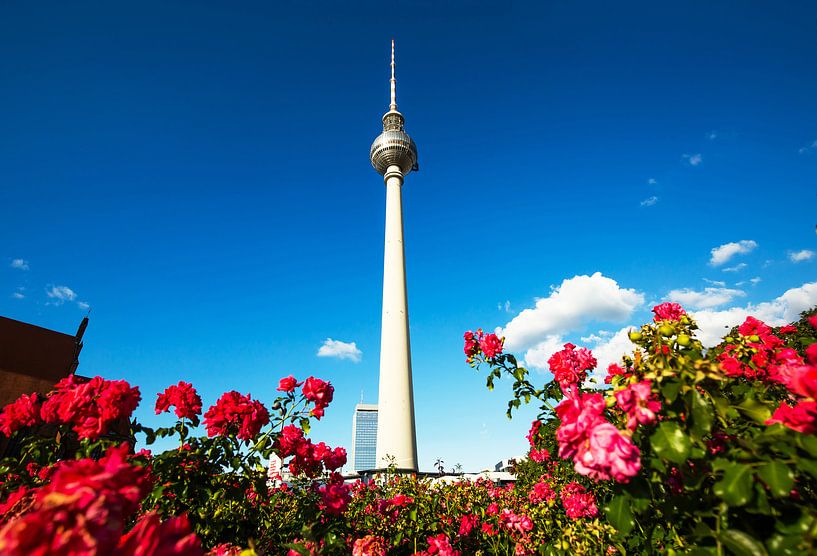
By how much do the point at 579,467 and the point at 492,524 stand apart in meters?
5.00

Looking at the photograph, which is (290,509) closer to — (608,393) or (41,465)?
(41,465)

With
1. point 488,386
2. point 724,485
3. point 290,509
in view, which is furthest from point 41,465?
point 724,485

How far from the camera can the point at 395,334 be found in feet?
98.9

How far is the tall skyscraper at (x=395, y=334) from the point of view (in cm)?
2709

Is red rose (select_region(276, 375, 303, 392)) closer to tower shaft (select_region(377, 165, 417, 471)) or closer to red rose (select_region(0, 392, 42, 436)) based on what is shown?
red rose (select_region(0, 392, 42, 436))

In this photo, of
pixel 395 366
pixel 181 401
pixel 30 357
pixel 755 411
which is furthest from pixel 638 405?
pixel 395 366

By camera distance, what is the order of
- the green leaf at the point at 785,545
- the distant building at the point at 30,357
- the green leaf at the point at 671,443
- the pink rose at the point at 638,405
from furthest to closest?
the distant building at the point at 30,357 → the pink rose at the point at 638,405 → the green leaf at the point at 671,443 → the green leaf at the point at 785,545

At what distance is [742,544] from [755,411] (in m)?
0.69

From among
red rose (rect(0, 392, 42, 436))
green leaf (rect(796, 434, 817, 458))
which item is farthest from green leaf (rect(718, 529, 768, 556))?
red rose (rect(0, 392, 42, 436))

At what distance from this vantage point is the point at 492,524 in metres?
5.73

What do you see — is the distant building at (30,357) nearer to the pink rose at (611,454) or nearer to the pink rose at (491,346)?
the pink rose at (491,346)

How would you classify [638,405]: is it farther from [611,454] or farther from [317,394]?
[317,394]

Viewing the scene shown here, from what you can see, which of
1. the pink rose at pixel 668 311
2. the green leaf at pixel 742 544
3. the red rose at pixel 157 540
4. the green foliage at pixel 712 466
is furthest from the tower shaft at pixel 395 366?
the red rose at pixel 157 540

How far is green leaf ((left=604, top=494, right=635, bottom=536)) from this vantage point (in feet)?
5.67
